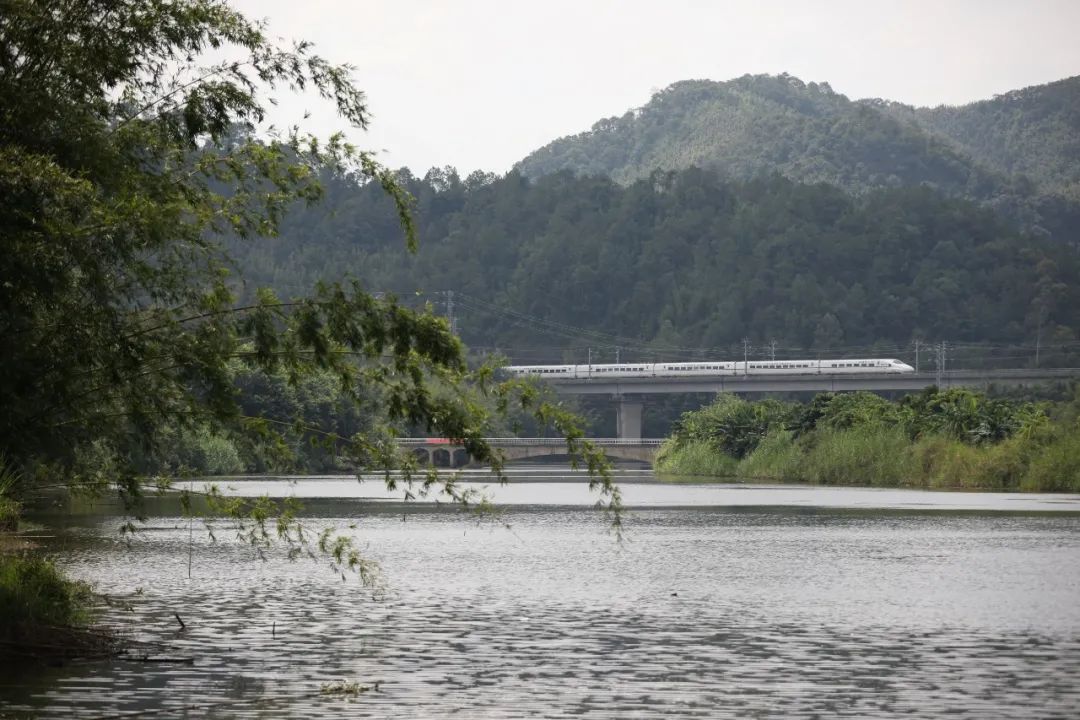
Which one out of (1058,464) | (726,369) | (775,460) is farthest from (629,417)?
(1058,464)

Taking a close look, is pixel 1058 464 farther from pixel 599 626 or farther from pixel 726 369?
pixel 726 369

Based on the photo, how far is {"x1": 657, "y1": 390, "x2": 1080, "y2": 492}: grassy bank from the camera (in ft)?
228

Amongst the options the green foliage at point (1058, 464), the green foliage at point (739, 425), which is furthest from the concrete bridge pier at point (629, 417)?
the green foliage at point (1058, 464)

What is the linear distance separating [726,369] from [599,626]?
140m

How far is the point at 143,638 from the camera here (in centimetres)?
2128

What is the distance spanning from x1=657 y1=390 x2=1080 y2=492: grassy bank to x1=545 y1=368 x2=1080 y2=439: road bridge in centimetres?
5593

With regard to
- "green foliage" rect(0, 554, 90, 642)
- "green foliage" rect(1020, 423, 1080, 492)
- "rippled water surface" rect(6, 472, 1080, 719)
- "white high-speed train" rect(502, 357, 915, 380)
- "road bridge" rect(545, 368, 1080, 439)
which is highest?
"white high-speed train" rect(502, 357, 915, 380)

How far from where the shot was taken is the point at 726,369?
6378 inches

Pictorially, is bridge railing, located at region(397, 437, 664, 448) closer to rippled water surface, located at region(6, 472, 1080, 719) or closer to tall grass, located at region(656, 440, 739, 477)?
tall grass, located at region(656, 440, 739, 477)

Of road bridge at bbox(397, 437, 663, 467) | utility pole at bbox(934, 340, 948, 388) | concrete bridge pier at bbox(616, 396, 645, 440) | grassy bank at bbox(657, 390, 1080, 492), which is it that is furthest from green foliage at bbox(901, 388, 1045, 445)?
concrete bridge pier at bbox(616, 396, 645, 440)

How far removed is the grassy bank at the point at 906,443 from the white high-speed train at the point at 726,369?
50.9 meters

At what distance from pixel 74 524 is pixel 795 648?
28168mm

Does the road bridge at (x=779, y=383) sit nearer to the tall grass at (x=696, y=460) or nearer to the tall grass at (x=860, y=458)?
the tall grass at (x=696, y=460)

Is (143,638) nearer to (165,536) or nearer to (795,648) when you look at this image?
(795,648)
